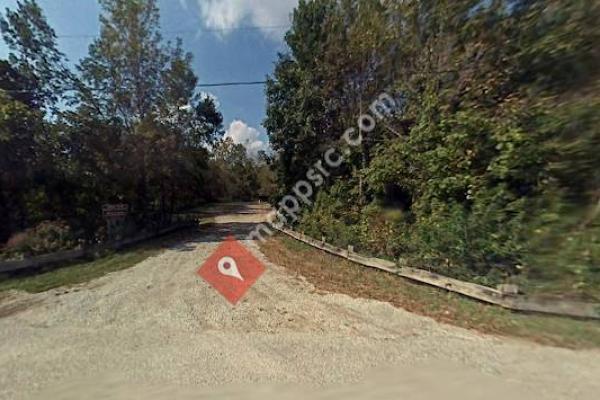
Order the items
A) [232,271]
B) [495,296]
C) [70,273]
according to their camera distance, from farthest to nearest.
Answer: [232,271], [70,273], [495,296]

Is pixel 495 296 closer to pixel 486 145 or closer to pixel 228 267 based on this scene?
pixel 486 145

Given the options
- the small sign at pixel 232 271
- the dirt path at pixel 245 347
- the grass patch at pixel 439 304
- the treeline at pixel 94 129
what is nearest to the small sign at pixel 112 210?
the treeline at pixel 94 129

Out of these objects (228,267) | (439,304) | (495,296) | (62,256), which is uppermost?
(495,296)

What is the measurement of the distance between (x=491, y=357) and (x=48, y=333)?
5354mm

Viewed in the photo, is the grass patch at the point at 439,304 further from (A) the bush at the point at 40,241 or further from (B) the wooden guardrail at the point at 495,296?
(A) the bush at the point at 40,241

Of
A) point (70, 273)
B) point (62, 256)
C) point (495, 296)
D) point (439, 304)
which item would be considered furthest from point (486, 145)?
point (62, 256)

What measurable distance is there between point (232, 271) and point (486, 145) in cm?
599

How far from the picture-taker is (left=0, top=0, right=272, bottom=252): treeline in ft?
29.5

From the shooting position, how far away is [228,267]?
7.46 m

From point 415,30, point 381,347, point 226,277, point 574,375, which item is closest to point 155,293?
point 226,277

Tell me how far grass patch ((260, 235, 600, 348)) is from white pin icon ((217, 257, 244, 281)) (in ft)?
3.86

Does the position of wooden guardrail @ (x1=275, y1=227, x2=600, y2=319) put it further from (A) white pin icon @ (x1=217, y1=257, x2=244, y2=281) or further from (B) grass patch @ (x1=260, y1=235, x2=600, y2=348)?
(A) white pin icon @ (x1=217, y1=257, x2=244, y2=281)

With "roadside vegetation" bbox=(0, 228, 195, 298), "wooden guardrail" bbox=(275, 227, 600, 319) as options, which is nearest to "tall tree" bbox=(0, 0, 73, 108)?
"roadside vegetation" bbox=(0, 228, 195, 298)

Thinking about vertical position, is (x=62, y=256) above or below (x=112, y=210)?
below
